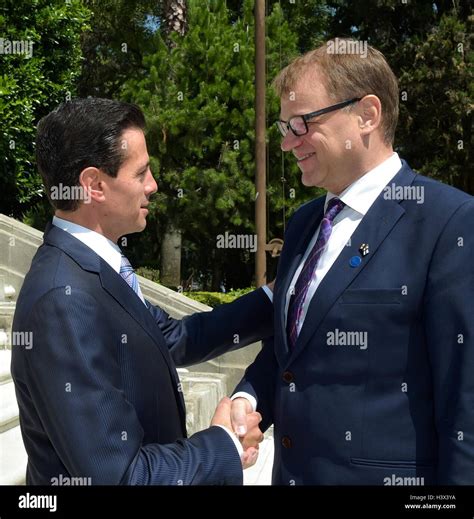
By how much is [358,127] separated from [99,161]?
0.94 metres

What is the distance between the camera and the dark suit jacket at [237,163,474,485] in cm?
224

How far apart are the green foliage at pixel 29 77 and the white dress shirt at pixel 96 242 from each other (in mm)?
8794

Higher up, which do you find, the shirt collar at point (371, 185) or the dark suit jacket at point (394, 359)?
the shirt collar at point (371, 185)

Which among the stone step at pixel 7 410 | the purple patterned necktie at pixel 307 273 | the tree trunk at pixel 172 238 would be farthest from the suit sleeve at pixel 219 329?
the tree trunk at pixel 172 238

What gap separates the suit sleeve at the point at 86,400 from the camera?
2.11m

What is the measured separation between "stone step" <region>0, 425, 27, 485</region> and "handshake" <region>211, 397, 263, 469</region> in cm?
248

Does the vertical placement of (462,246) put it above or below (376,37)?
below

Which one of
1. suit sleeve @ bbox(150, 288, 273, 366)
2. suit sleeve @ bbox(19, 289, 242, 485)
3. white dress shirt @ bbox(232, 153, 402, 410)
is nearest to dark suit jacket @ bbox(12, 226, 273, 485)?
suit sleeve @ bbox(19, 289, 242, 485)

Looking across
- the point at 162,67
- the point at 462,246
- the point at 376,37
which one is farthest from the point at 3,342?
the point at 376,37

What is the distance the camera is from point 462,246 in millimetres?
2279

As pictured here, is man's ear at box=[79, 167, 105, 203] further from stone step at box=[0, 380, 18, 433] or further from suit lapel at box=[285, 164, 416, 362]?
stone step at box=[0, 380, 18, 433]

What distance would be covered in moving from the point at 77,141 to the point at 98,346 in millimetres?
718

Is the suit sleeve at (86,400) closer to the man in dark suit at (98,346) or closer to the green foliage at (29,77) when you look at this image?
the man in dark suit at (98,346)

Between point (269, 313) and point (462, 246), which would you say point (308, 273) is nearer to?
point (462, 246)
